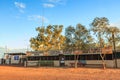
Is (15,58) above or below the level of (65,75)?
above

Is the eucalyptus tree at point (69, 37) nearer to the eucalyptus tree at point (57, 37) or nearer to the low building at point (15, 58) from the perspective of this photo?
the eucalyptus tree at point (57, 37)

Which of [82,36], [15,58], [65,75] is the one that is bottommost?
[65,75]

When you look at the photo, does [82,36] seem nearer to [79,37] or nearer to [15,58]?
[79,37]

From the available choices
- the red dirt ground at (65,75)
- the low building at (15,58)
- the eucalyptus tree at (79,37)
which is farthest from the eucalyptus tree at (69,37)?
the red dirt ground at (65,75)

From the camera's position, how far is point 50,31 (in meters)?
57.2

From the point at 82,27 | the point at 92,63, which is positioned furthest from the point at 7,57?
the point at 92,63

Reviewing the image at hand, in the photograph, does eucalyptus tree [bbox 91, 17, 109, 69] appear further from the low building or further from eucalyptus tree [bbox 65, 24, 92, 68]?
the low building

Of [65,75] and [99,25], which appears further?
[99,25]

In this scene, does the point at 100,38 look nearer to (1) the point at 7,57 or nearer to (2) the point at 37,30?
(2) the point at 37,30

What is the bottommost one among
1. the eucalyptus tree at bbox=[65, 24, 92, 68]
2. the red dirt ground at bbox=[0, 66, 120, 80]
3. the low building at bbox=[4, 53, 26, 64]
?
the red dirt ground at bbox=[0, 66, 120, 80]

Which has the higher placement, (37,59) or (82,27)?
(82,27)

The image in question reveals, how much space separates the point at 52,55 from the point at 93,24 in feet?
44.6

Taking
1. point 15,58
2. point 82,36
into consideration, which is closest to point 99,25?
point 82,36

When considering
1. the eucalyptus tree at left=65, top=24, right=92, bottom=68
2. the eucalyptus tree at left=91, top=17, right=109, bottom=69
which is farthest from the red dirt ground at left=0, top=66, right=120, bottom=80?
the eucalyptus tree at left=65, top=24, right=92, bottom=68
